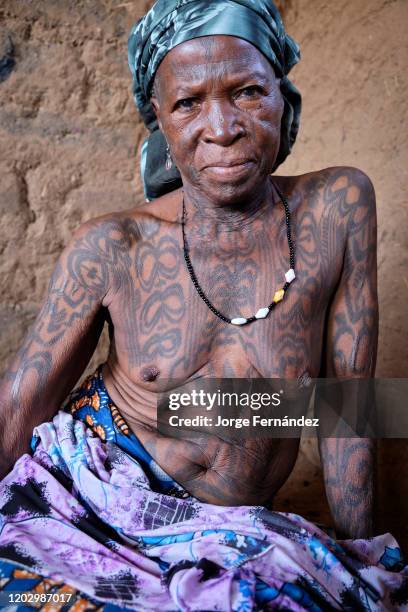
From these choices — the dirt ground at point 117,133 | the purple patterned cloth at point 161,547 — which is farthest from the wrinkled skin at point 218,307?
the dirt ground at point 117,133

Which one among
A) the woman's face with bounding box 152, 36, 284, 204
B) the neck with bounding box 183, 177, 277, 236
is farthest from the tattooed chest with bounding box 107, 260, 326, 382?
the woman's face with bounding box 152, 36, 284, 204

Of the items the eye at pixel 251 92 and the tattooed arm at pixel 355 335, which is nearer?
the eye at pixel 251 92

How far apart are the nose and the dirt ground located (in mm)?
1152

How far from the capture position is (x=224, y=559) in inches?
54.7

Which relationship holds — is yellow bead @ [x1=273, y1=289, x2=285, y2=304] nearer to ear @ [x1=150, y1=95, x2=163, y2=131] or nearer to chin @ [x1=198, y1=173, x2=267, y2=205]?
chin @ [x1=198, y1=173, x2=267, y2=205]

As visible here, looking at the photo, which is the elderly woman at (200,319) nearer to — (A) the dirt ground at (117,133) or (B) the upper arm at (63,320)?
(B) the upper arm at (63,320)

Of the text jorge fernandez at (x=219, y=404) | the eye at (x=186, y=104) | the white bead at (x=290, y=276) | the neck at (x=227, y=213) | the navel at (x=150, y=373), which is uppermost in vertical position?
the eye at (x=186, y=104)

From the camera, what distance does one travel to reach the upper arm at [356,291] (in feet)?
5.85

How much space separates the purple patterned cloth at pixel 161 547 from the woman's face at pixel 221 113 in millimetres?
681

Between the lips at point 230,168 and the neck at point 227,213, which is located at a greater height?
the lips at point 230,168

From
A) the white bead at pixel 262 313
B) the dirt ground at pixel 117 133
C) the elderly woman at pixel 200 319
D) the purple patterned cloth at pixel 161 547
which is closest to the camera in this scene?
the purple patterned cloth at pixel 161 547

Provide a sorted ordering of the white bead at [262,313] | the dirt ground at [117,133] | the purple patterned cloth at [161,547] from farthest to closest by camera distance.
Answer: the dirt ground at [117,133], the white bead at [262,313], the purple patterned cloth at [161,547]

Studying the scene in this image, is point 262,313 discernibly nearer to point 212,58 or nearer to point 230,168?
point 230,168

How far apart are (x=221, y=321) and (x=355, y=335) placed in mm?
340
